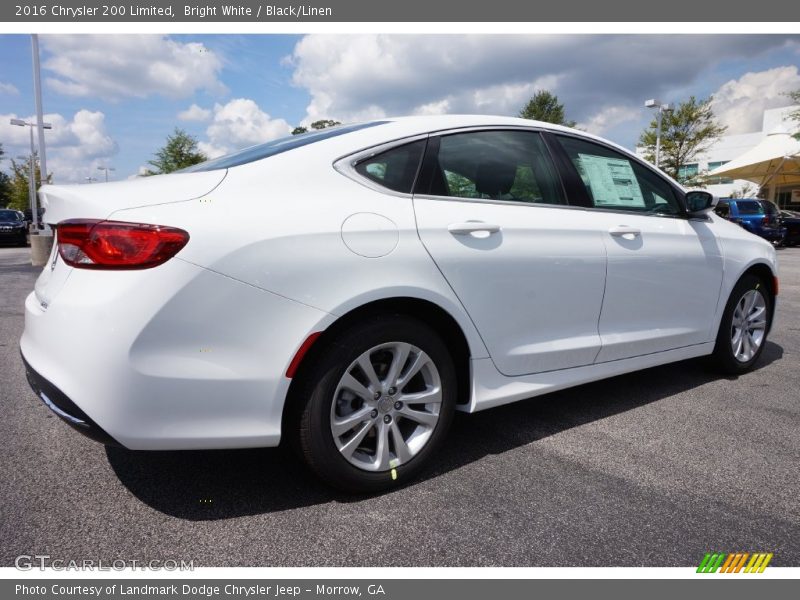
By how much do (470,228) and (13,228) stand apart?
2479 cm

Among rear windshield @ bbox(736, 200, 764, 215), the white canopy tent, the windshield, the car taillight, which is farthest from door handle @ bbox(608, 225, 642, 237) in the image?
the white canopy tent

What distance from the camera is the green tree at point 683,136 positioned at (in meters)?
30.2

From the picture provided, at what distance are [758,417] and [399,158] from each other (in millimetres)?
2659

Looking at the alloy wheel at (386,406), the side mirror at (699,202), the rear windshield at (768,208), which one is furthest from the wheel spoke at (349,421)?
the rear windshield at (768,208)

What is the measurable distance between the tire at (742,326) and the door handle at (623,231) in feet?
4.21

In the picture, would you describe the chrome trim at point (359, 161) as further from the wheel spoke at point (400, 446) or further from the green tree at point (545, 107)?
the green tree at point (545, 107)

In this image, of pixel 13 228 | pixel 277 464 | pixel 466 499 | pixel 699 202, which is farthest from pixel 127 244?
pixel 13 228

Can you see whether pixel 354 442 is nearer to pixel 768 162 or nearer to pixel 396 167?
pixel 396 167

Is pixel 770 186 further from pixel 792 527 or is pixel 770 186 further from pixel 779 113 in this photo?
pixel 792 527

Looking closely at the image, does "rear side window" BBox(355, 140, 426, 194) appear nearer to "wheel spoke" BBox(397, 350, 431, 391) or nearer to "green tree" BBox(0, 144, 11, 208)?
"wheel spoke" BBox(397, 350, 431, 391)

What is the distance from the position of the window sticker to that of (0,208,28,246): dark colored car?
80.8 ft

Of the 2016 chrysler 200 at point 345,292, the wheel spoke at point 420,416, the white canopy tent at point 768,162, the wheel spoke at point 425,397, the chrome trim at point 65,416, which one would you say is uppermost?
the white canopy tent at point 768,162

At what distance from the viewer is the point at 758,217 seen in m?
19.0
